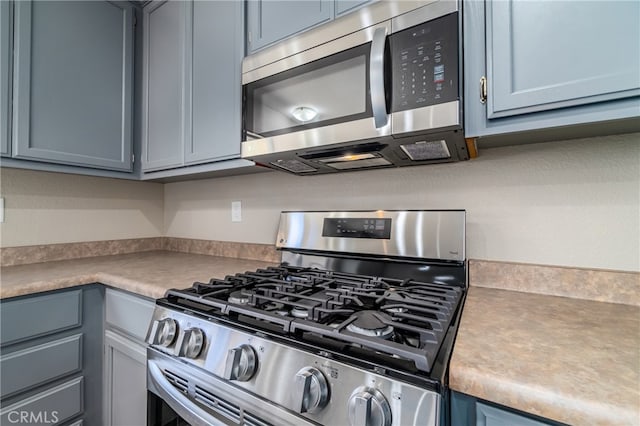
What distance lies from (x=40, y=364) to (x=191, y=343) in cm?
90

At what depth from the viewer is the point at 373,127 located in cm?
89

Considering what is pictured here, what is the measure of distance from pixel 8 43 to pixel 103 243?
1.11 m

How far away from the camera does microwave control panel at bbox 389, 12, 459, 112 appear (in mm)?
799

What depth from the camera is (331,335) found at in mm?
597

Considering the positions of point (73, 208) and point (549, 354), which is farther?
point (73, 208)

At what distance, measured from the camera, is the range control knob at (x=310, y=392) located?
0.55 metres

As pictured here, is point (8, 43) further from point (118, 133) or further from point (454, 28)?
point (454, 28)

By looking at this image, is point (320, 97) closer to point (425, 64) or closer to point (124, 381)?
point (425, 64)

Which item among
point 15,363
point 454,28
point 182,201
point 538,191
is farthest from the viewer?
point 182,201

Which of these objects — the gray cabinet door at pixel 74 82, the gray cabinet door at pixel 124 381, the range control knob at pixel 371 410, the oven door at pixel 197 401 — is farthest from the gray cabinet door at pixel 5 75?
the range control knob at pixel 371 410

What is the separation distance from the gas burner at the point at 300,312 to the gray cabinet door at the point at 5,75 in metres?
1.52

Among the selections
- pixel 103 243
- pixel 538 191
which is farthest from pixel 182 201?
pixel 538 191

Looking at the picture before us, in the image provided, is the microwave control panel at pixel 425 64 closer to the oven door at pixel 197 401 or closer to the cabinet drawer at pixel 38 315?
the oven door at pixel 197 401

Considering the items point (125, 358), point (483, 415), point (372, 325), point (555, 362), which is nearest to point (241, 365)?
point (372, 325)
